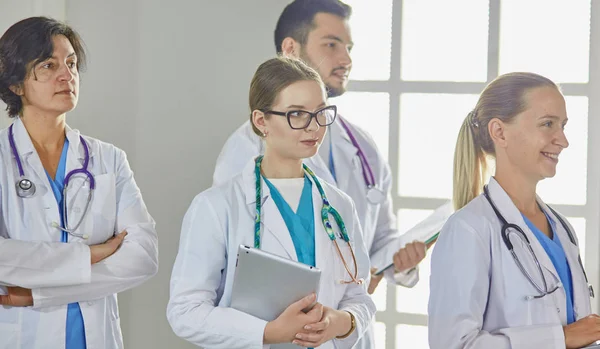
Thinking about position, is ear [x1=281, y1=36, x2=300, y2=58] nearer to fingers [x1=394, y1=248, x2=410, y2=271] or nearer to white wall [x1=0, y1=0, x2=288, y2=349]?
white wall [x1=0, y1=0, x2=288, y2=349]

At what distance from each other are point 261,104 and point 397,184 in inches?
61.6

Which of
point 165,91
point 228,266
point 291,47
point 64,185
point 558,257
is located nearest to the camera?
point 228,266

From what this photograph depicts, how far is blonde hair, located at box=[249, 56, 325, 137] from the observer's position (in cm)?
197

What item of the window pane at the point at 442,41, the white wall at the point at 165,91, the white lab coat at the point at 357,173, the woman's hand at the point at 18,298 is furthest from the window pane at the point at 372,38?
the woman's hand at the point at 18,298

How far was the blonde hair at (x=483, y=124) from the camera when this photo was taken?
200 cm

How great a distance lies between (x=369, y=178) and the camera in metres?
2.76

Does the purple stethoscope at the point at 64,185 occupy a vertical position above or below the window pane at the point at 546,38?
below

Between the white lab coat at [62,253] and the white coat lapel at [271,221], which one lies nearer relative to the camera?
the white coat lapel at [271,221]

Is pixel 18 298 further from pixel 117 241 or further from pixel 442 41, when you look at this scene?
pixel 442 41

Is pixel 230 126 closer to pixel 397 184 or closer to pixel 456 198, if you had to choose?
pixel 397 184

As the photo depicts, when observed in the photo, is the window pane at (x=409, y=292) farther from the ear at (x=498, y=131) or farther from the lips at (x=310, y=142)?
the lips at (x=310, y=142)

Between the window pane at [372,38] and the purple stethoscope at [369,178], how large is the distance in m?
0.73

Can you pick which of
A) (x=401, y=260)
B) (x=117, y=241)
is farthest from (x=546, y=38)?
(x=117, y=241)

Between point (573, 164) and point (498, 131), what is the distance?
143 cm
